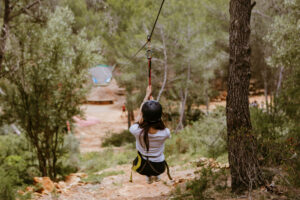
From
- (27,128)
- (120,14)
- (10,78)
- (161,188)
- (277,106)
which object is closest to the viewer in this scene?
(161,188)

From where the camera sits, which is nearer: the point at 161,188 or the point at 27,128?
the point at 161,188

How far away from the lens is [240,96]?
15.1 ft

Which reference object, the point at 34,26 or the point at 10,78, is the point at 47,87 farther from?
the point at 34,26

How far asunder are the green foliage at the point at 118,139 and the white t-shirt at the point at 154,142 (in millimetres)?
17695

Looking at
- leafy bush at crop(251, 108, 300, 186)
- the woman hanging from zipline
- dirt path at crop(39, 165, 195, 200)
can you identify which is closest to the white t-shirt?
the woman hanging from zipline

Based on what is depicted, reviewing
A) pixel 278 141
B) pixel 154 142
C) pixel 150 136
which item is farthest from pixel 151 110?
pixel 278 141

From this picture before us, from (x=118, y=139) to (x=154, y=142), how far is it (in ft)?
61.4

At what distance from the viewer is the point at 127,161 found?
507 inches

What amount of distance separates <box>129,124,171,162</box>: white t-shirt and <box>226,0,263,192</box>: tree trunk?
4.06 ft

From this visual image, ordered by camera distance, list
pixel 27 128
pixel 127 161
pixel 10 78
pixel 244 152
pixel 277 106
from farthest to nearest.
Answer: pixel 127 161 < pixel 27 128 < pixel 10 78 < pixel 277 106 < pixel 244 152

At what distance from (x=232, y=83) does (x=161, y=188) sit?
10.9 feet

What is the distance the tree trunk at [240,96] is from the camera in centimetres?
457

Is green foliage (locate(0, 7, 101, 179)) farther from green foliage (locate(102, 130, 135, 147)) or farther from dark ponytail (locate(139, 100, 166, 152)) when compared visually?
green foliage (locate(102, 130, 135, 147))

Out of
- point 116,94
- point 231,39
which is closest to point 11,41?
point 231,39
